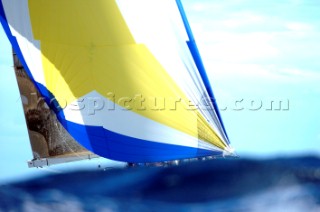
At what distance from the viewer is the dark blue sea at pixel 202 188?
19.3ft

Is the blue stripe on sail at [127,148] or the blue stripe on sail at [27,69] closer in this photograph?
the blue stripe on sail at [127,148]

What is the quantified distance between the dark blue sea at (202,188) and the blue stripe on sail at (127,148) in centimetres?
14

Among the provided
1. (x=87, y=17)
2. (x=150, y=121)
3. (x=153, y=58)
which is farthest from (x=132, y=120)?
(x=87, y=17)

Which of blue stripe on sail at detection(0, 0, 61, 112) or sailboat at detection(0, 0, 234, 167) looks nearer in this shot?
sailboat at detection(0, 0, 234, 167)

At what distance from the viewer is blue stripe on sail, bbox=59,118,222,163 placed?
5711mm

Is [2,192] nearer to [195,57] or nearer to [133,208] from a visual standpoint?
[133,208]

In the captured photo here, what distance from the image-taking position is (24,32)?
6.14 m

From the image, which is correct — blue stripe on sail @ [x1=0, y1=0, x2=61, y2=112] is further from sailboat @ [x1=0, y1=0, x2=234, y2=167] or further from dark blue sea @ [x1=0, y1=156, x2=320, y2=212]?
dark blue sea @ [x1=0, y1=156, x2=320, y2=212]

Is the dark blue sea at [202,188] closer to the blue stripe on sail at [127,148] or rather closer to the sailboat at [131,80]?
the blue stripe on sail at [127,148]

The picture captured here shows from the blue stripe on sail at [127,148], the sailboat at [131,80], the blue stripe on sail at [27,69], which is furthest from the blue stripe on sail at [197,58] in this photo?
the blue stripe on sail at [27,69]

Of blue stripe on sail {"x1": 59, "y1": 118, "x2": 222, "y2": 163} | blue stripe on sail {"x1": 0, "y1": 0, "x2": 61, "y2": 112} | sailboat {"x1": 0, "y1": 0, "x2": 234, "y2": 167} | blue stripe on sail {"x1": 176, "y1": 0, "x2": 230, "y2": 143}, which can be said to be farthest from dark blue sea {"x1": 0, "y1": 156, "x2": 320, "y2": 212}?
blue stripe on sail {"x1": 0, "y1": 0, "x2": 61, "y2": 112}

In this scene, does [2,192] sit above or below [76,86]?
below

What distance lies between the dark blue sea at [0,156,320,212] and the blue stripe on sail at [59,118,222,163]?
14 centimetres

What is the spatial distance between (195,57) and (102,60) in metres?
0.90
